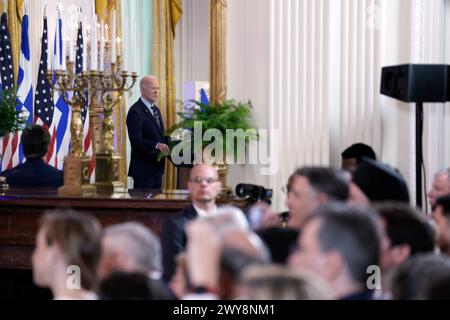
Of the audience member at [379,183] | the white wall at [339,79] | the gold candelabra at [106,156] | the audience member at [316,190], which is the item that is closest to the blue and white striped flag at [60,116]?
the gold candelabra at [106,156]

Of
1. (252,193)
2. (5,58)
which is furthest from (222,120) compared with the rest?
(5,58)

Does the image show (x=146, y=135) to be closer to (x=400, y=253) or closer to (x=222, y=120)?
(x=222, y=120)

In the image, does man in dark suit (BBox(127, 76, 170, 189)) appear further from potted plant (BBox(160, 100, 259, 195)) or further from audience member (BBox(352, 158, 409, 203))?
audience member (BBox(352, 158, 409, 203))

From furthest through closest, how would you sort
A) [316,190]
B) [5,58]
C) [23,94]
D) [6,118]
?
[23,94] → [5,58] → [6,118] → [316,190]

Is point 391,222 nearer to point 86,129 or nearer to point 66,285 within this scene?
point 66,285

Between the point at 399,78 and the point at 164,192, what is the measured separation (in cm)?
175

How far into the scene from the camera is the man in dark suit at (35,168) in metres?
6.58

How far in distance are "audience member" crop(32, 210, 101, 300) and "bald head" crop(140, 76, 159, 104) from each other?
5.28m

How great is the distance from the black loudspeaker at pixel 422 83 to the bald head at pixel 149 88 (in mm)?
2419

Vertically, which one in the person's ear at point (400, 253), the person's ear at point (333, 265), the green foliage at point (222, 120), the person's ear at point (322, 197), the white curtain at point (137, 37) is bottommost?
the person's ear at point (400, 253)

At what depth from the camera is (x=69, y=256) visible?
2301mm

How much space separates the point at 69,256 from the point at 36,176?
4.60 m

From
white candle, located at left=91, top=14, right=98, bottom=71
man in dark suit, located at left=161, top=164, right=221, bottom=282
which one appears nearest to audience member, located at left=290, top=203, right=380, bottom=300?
man in dark suit, located at left=161, top=164, right=221, bottom=282

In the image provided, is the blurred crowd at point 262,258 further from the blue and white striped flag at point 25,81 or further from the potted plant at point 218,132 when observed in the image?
the blue and white striped flag at point 25,81
